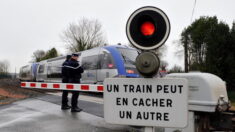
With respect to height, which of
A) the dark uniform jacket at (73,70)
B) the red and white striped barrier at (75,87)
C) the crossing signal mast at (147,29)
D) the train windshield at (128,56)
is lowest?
the red and white striped barrier at (75,87)

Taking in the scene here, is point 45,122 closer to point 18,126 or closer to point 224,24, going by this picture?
point 18,126

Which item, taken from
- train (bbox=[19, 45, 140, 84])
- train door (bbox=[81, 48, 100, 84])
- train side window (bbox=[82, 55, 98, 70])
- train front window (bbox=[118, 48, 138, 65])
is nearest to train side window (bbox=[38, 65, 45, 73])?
train (bbox=[19, 45, 140, 84])

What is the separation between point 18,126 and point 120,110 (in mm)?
4198

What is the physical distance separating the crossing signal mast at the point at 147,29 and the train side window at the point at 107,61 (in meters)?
12.0

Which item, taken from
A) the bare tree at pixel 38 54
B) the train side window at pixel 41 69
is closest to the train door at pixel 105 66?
the train side window at pixel 41 69

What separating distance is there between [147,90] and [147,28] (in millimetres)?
628

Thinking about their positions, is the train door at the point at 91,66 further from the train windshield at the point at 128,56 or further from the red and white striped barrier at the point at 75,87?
the red and white striped barrier at the point at 75,87

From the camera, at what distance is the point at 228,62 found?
28.5m

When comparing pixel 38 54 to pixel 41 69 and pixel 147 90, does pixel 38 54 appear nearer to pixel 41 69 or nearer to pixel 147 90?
pixel 41 69

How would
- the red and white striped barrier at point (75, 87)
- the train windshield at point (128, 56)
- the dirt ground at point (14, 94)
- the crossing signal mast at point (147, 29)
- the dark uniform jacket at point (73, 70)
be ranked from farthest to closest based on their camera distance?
the train windshield at point (128, 56) → the dirt ground at point (14, 94) → the dark uniform jacket at point (73, 70) → the red and white striped barrier at point (75, 87) → the crossing signal mast at point (147, 29)

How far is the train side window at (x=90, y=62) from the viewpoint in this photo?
643 inches

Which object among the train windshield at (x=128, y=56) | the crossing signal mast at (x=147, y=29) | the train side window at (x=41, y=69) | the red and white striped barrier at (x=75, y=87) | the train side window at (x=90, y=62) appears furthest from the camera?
the train side window at (x=41, y=69)

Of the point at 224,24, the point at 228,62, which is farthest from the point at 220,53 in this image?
the point at 224,24

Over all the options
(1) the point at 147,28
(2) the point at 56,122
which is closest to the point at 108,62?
(2) the point at 56,122
